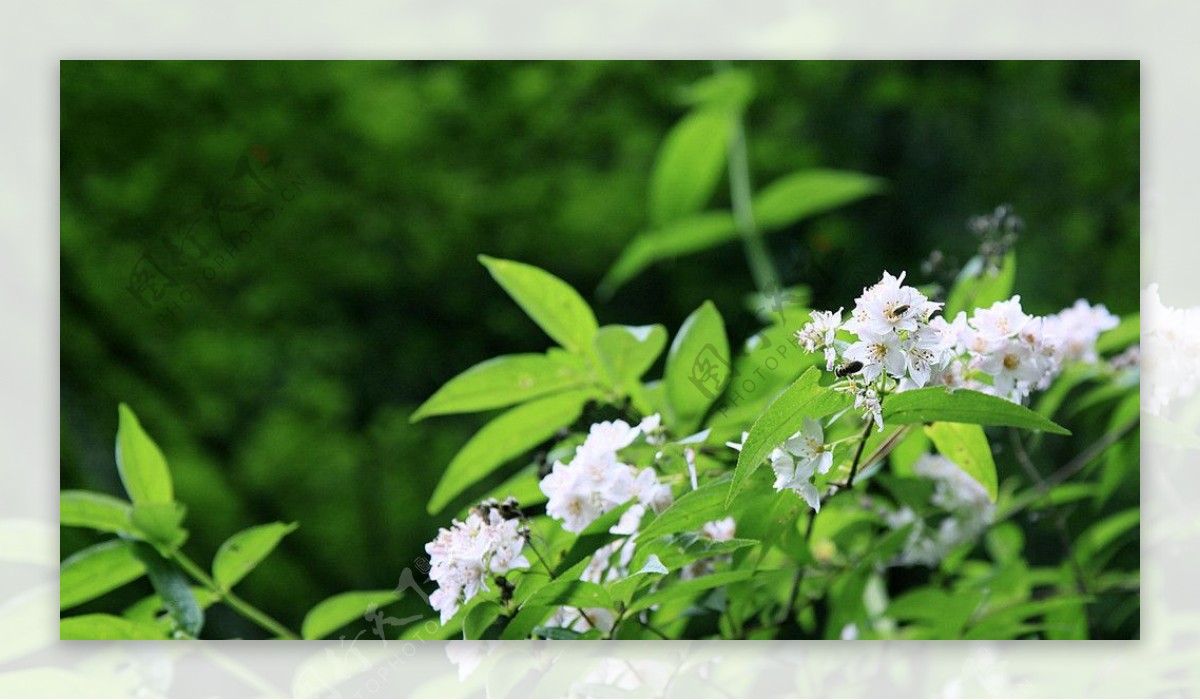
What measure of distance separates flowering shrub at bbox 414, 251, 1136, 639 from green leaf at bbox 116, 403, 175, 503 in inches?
9.6

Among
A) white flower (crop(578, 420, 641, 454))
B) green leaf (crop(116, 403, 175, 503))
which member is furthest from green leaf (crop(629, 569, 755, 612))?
green leaf (crop(116, 403, 175, 503))

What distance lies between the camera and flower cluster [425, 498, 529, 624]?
72 centimetres

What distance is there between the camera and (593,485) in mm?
757

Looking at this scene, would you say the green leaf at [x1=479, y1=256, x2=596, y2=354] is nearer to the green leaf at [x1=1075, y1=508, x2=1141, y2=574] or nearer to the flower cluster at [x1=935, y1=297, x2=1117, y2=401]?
the flower cluster at [x1=935, y1=297, x2=1117, y2=401]

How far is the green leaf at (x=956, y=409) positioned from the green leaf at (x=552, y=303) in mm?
297

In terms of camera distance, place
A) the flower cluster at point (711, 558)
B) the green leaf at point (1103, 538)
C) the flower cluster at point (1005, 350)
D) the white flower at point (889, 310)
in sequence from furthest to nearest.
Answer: the green leaf at point (1103, 538) → the flower cluster at point (711, 558) → the flower cluster at point (1005, 350) → the white flower at point (889, 310)

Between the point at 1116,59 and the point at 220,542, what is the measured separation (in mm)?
1488

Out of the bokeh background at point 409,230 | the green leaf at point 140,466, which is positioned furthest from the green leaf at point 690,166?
the green leaf at point 140,466

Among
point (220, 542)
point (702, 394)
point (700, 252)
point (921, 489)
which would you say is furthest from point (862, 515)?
point (220, 542)

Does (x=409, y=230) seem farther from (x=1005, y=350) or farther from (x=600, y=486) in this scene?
(x=1005, y=350)

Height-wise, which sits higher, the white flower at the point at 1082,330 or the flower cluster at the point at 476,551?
the white flower at the point at 1082,330

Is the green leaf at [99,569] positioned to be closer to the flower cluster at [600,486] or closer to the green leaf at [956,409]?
the flower cluster at [600,486]

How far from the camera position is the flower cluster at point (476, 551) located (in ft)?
2.35

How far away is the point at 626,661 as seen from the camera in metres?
0.94
